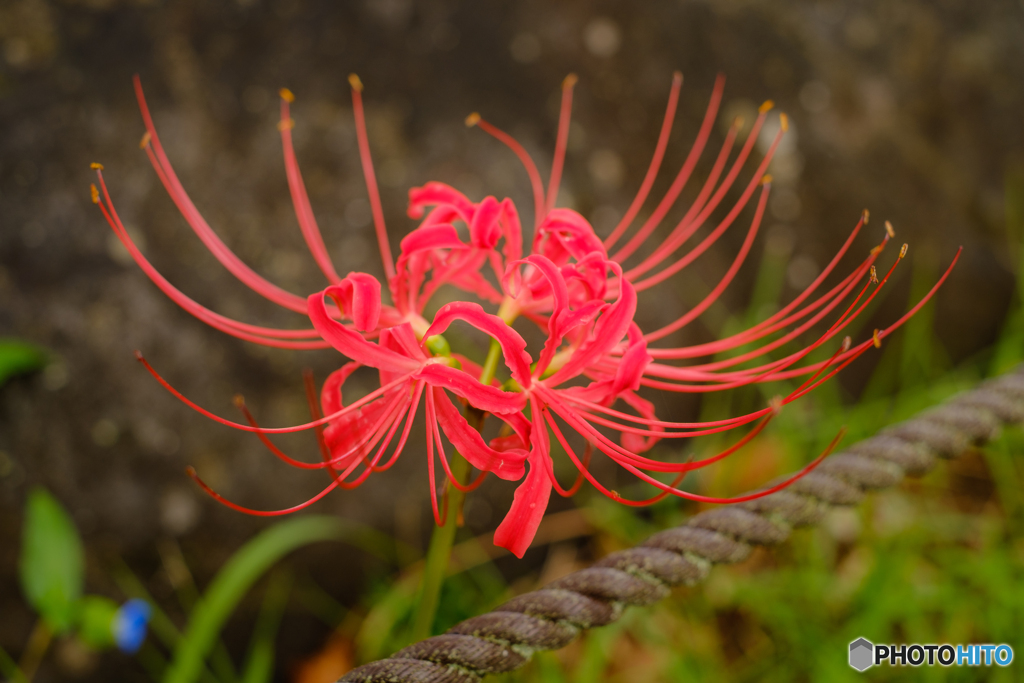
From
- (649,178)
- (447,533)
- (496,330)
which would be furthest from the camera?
(649,178)

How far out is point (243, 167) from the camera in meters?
1.21

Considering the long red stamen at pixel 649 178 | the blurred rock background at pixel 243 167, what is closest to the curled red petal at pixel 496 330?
the long red stamen at pixel 649 178

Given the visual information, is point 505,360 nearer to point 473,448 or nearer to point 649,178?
point 473,448

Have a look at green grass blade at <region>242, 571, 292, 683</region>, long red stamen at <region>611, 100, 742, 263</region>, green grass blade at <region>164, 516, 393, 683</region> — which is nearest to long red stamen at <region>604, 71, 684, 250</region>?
long red stamen at <region>611, 100, 742, 263</region>

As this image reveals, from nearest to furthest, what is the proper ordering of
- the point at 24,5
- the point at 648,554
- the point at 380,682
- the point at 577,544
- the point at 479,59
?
the point at 380,682 < the point at 648,554 < the point at 24,5 < the point at 479,59 < the point at 577,544

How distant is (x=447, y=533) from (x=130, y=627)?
2.79 feet

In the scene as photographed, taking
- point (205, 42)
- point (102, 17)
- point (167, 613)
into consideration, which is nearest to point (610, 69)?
point (205, 42)

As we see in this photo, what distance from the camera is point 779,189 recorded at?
157 cm

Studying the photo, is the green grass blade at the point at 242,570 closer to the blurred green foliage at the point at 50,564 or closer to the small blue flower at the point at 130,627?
the small blue flower at the point at 130,627

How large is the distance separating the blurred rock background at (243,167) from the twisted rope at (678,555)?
0.71m

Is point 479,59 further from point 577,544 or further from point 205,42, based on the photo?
point 577,544

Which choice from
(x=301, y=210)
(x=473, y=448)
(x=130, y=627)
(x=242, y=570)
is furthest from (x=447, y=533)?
(x=130, y=627)

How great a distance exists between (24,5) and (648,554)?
1349 mm

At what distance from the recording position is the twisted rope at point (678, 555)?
543 mm
